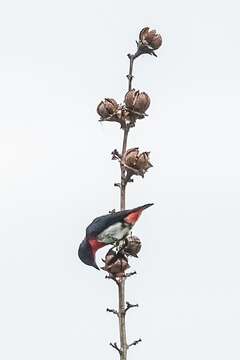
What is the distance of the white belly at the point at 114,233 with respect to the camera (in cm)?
611

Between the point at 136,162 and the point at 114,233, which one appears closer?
the point at 114,233

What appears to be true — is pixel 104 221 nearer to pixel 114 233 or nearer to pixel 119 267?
pixel 114 233

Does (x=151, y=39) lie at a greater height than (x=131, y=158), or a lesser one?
greater

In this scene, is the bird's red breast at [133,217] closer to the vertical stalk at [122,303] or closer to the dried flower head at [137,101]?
the vertical stalk at [122,303]

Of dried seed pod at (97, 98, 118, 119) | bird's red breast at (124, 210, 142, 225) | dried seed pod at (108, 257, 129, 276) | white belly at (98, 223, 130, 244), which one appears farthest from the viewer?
dried seed pod at (97, 98, 118, 119)

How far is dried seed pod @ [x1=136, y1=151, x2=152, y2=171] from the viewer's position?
633 centimetres

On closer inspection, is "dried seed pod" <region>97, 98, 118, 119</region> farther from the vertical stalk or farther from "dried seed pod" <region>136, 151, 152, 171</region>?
"dried seed pod" <region>136, 151, 152, 171</region>

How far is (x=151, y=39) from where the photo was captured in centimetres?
700

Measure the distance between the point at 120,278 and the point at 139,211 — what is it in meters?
0.65

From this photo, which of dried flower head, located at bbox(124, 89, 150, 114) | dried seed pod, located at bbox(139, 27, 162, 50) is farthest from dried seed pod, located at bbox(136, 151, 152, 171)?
dried seed pod, located at bbox(139, 27, 162, 50)

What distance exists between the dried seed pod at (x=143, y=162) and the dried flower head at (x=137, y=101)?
0.41 metres

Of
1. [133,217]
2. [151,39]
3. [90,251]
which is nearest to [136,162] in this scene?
[133,217]

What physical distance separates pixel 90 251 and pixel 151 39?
2144 mm

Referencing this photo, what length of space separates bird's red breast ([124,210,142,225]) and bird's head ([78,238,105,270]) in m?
0.42
